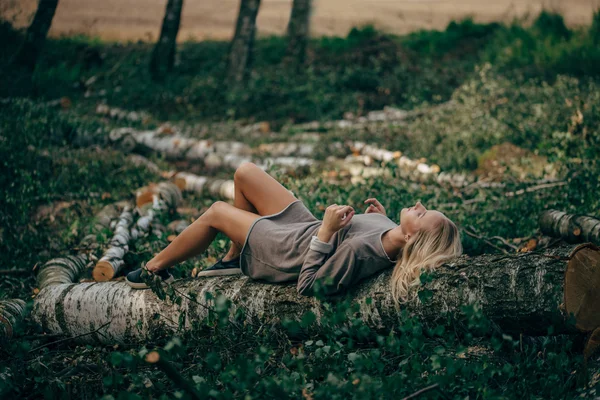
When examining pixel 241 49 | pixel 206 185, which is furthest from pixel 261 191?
pixel 241 49

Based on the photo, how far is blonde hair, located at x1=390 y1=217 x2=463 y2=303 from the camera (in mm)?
3346

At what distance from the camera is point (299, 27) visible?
17859 millimetres

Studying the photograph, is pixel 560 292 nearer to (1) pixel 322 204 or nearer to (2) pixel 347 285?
(2) pixel 347 285

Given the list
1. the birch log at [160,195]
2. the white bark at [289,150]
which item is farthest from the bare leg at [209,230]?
the white bark at [289,150]

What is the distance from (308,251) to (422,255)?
705 millimetres

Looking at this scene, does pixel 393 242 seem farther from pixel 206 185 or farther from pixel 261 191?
pixel 206 185

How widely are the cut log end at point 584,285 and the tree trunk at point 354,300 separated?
58mm

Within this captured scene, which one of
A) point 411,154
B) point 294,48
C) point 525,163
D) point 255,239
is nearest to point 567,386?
point 255,239

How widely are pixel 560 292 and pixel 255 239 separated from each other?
188 centimetres

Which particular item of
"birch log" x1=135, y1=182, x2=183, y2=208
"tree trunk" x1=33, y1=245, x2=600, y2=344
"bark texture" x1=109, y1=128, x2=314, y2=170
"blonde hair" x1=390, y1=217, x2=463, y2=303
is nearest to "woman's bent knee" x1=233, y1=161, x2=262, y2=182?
"tree trunk" x1=33, y1=245, x2=600, y2=344

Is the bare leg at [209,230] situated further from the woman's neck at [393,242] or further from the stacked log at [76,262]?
the stacked log at [76,262]

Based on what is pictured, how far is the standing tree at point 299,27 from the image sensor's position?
17703 millimetres

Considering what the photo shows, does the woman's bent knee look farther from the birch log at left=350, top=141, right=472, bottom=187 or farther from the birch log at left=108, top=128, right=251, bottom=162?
the birch log at left=108, top=128, right=251, bottom=162

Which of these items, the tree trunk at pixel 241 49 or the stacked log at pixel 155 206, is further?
the tree trunk at pixel 241 49
